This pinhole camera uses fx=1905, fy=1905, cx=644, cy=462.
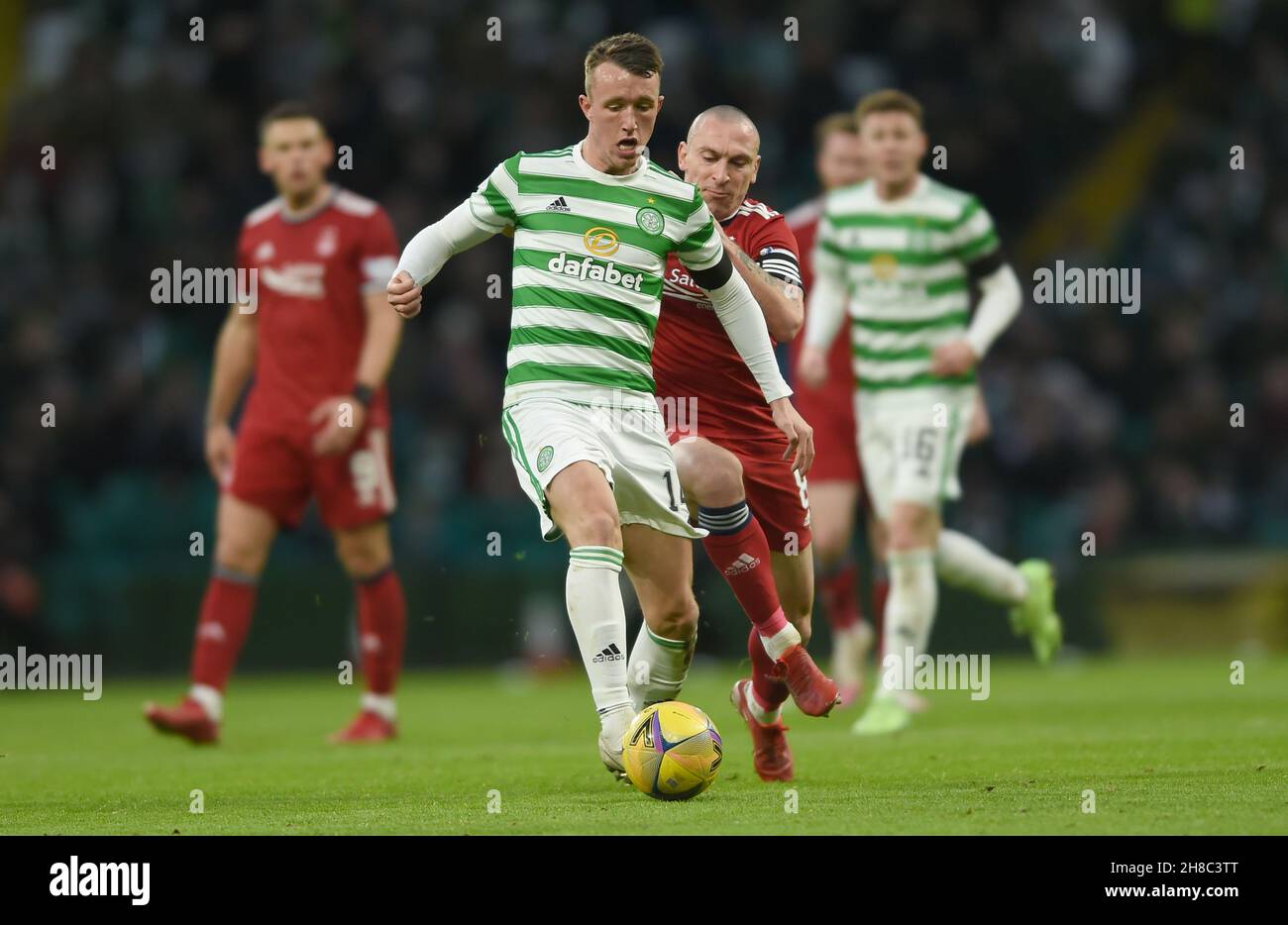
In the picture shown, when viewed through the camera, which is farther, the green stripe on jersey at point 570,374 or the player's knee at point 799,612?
the player's knee at point 799,612

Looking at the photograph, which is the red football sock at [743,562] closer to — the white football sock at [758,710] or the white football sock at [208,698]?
the white football sock at [758,710]

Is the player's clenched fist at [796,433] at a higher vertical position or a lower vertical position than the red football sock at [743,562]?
higher

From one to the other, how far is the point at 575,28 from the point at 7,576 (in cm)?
717

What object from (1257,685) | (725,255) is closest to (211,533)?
(1257,685)

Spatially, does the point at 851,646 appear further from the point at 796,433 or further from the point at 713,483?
the point at 796,433

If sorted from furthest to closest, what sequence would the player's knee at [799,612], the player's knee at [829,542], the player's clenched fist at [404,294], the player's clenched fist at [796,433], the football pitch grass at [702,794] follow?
1. the player's knee at [829,542]
2. the player's knee at [799,612]
3. the player's clenched fist at [796,433]
4. the player's clenched fist at [404,294]
5. the football pitch grass at [702,794]

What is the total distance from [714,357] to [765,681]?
1122 millimetres

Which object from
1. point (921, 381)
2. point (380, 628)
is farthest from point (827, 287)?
point (380, 628)

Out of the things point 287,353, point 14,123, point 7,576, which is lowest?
point 7,576

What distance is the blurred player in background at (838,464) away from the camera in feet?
32.8

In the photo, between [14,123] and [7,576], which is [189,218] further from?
[7,576]

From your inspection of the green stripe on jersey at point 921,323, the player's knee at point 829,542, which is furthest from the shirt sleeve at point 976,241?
the player's knee at point 829,542

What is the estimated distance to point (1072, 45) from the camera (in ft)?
57.6

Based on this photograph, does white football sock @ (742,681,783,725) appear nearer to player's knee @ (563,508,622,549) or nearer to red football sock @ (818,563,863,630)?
player's knee @ (563,508,622,549)
